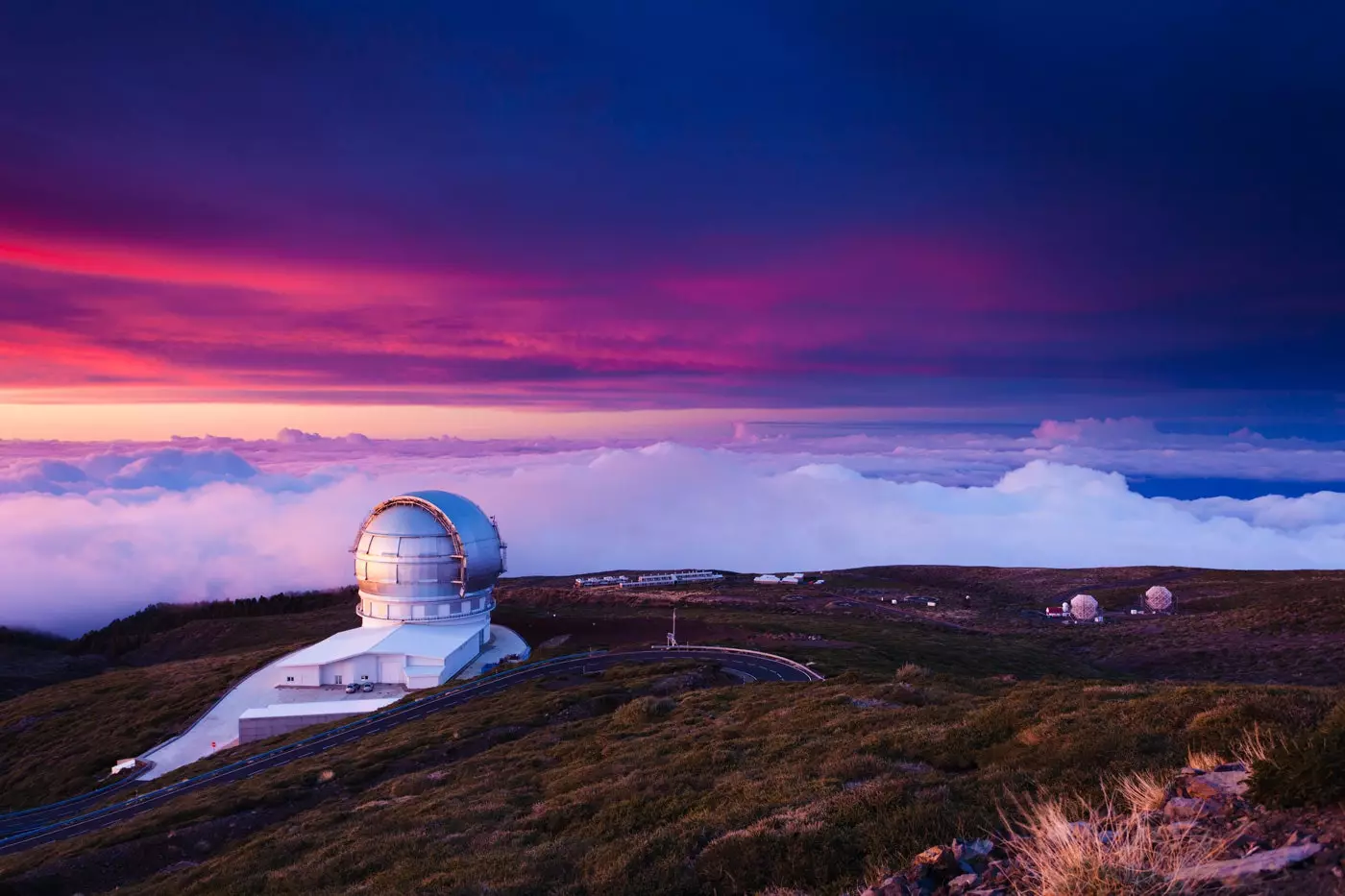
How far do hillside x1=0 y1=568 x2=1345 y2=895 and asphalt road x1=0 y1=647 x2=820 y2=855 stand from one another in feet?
9.77

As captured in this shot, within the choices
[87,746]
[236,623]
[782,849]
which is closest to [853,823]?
[782,849]

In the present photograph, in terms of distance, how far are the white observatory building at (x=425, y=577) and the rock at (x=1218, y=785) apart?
48813 mm

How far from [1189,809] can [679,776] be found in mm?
9966

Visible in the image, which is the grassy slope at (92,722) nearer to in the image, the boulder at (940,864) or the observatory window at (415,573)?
the observatory window at (415,573)

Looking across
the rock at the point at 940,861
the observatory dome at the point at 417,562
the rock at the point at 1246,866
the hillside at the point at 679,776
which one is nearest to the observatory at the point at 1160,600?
the hillside at the point at 679,776

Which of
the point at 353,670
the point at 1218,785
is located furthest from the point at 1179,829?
the point at 353,670

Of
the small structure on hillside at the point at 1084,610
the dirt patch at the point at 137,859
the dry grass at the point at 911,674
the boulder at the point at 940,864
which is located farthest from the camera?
the small structure on hillside at the point at 1084,610

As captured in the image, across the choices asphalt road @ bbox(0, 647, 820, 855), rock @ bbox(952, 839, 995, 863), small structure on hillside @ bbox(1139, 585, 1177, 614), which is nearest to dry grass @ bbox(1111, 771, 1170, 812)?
rock @ bbox(952, 839, 995, 863)

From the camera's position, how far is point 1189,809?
6773mm

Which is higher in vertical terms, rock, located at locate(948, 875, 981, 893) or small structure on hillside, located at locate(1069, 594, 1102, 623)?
rock, located at locate(948, 875, 981, 893)

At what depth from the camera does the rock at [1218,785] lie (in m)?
7.11

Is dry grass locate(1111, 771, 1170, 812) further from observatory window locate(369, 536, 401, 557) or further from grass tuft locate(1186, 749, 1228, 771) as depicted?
observatory window locate(369, 536, 401, 557)

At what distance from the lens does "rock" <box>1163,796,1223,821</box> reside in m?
6.67

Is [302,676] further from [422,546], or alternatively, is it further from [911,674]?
[911,674]
